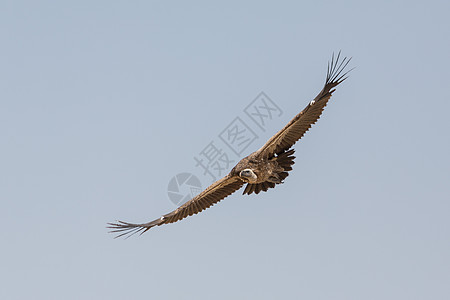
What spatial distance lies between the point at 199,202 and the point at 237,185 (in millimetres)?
1332

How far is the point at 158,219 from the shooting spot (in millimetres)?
27609

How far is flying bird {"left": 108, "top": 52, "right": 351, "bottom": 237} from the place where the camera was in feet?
83.7

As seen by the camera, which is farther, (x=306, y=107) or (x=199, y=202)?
(x=199, y=202)

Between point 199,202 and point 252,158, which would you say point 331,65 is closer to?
point 252,158

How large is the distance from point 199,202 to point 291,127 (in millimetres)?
4235

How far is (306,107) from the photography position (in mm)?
25156

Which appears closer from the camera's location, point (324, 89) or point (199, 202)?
point (324, 89)

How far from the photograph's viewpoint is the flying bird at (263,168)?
25.5m

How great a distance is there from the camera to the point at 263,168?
2648cm

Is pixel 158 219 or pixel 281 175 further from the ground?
pixel 158 219

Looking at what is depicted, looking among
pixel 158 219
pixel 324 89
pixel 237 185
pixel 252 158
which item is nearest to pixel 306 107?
pixel 324 89

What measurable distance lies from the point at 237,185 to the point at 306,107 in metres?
4.26

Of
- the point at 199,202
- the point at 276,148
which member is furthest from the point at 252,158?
the point at 199,202

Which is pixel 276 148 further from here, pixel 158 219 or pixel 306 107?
pixel 158 219
